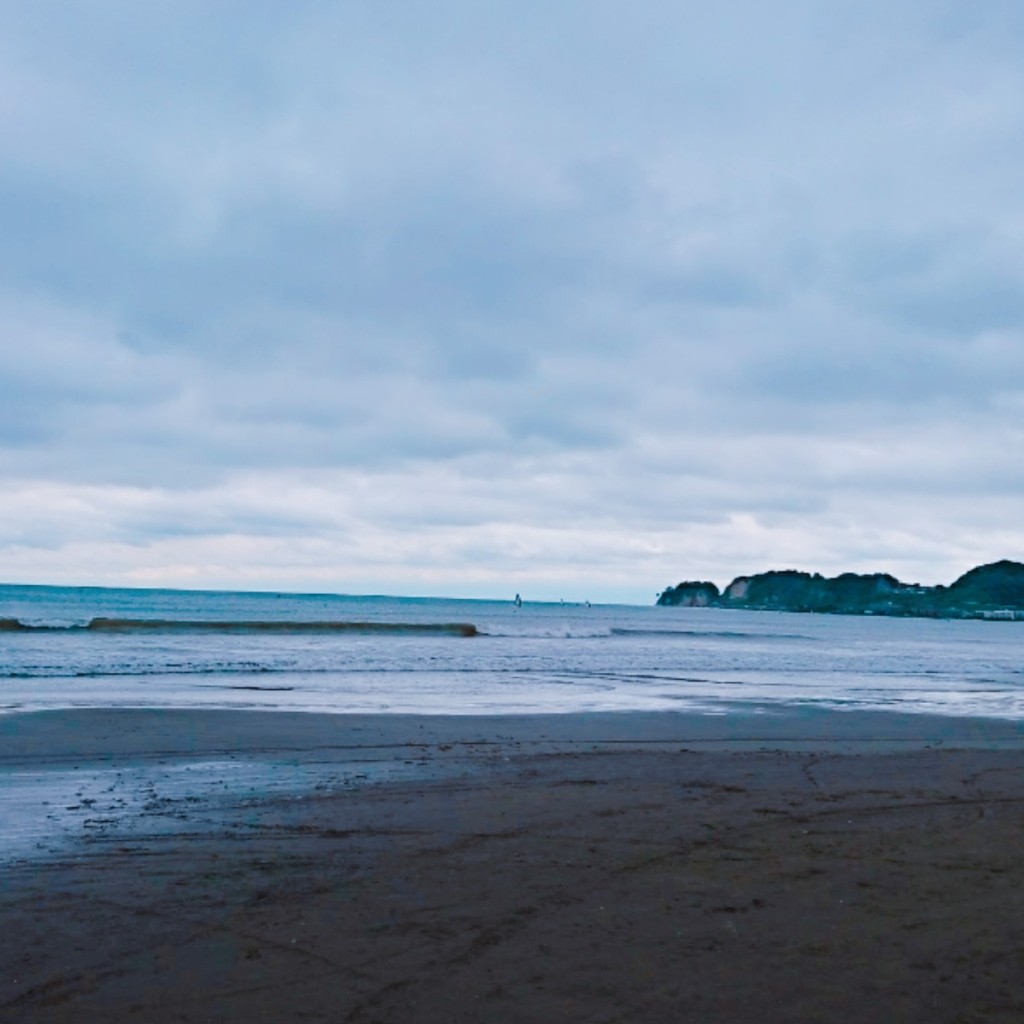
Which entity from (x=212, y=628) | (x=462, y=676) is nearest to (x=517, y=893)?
(x=462, y=676)

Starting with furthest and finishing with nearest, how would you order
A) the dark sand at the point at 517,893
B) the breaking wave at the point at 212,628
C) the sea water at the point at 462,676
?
the breaking wave at the point at 212,628, the sea water at the point at 462,676, the dark sand at the point at 517,893

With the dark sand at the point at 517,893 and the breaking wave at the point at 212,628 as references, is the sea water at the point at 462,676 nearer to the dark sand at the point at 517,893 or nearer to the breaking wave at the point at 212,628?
the breaking wave at the point at 212,628

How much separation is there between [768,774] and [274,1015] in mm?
9382

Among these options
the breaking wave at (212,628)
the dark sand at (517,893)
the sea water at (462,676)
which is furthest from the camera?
the breaking wave at (212,628)

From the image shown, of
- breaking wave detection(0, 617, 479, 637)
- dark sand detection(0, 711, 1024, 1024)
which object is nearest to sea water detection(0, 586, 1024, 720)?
breaking wave detection(0, 617, 479, 637)

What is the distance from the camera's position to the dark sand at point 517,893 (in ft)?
18.7

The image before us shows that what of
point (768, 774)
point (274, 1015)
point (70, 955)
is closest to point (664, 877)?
point (274, 1015)

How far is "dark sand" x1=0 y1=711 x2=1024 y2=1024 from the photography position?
224 inches

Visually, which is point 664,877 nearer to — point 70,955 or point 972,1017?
point 972,1017

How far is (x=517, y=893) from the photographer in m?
7.62

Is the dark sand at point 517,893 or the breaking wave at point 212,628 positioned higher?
the breaking wave at point 212,628

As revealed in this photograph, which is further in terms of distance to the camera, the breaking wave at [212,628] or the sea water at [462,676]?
the breaking wave at [212,628]

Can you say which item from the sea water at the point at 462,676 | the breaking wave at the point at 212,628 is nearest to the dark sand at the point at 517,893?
the sea water at the point at 462,676

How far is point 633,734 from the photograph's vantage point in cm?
1817
